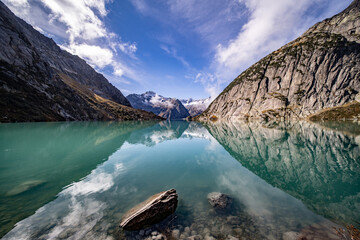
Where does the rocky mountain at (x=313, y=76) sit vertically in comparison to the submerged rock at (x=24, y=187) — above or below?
Result: above

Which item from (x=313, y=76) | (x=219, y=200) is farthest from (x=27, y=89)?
(x=313, y=76)

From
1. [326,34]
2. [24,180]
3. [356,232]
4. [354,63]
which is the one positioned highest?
[326,34]

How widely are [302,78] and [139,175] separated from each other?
8272 inches

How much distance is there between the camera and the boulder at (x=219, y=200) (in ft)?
35.2

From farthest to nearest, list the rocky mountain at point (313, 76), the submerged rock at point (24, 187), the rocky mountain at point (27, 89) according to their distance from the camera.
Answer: the rocky mountain at point (313, 76), the rocky mountain at point (27, 89), the submerged rock at point (24, 187)

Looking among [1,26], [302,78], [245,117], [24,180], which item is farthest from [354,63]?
[1,26]

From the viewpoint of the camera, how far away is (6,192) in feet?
36.9

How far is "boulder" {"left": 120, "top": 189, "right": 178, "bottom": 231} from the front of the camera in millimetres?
8281

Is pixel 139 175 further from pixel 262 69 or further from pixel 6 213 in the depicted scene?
pixel 262 69

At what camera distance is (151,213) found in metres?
8.81

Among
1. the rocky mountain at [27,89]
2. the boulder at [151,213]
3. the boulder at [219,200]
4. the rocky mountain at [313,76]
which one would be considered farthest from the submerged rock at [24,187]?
the rocky mountain at [313,76]

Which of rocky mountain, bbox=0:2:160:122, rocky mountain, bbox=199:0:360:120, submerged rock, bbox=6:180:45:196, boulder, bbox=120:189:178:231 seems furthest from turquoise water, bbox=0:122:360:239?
rocky mountain, bbox=199:0:360:120

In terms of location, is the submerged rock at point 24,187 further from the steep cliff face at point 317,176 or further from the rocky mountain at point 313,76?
the rocky mountain at point 313,76

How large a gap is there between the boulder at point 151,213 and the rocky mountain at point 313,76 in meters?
175
